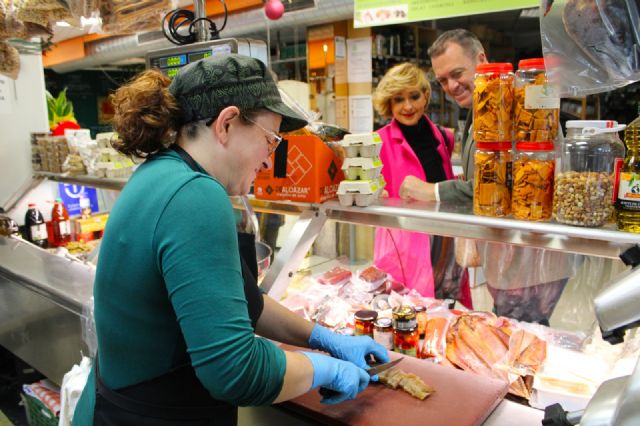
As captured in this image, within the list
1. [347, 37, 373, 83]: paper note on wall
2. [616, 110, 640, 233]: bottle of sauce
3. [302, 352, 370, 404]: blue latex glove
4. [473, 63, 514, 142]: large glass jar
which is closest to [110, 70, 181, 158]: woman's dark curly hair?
[302, 352, 370, 404]: blue latex glove

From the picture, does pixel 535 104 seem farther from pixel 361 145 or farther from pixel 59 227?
pixel 59 227

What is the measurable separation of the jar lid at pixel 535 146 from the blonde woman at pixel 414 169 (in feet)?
4.81

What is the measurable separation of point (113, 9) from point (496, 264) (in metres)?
2.30

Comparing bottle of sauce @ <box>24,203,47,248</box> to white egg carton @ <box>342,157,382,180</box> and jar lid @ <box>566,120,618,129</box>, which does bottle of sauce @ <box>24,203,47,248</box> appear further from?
jar lid @ <box>566,120,618,129</box>

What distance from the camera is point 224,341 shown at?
42.8 inches

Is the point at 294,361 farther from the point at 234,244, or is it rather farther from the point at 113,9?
the point at 113,9

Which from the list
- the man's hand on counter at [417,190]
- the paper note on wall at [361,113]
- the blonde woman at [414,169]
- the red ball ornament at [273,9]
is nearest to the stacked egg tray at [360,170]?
the man's hand on counter at [417,190]

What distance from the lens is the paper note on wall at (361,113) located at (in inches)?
313

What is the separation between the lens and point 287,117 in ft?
4.63

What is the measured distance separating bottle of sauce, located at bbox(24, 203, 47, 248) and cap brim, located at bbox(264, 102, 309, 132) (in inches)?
114

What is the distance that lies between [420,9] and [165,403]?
3.20 m

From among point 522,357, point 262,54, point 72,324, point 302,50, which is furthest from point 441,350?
point 302,50

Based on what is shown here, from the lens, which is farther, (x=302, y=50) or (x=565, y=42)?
(x=302, y=50)

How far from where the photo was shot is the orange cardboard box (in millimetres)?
1998
